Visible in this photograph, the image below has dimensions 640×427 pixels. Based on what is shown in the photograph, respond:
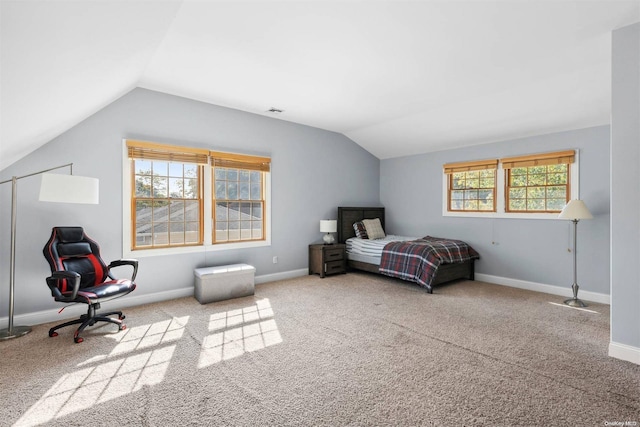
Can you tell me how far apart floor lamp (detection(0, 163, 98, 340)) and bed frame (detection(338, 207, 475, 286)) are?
4065 mm

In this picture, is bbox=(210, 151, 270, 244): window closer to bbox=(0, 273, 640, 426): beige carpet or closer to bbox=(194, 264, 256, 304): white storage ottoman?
bbox=(194, 264, 256, 304): white storage ottoman

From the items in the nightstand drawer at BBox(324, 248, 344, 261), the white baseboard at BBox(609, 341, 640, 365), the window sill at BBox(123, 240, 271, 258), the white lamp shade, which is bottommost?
the white baseboard at BBox(609, 341, 640, 365)

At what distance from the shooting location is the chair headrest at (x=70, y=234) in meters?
3.27

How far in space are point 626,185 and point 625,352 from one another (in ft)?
4.40

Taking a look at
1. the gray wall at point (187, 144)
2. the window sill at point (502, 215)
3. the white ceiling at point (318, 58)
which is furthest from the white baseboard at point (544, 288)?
the gray wall at point (187, 144)

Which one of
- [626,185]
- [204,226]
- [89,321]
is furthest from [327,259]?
[626,185]

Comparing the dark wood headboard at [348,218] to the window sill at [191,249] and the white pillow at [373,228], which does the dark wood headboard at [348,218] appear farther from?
the window sill at [191,249]

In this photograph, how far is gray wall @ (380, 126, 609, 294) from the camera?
4.22 metres

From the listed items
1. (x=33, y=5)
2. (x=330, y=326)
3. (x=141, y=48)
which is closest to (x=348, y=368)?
(x=330, y=326)

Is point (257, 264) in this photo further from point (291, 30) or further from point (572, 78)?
point (572, 78)

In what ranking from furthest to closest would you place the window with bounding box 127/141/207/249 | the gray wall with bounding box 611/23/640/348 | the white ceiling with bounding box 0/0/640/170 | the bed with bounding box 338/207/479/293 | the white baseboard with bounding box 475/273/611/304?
the bed with bounding box 338/207/479/293, the white baseboard with bounding box 475/273/611/304, the window with bounding box 127/141/207/249, the gray wall with bounding box 611/23/640/348, the white ceiling with bounding box 0/0/640/170

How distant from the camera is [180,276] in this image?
14.3 feet

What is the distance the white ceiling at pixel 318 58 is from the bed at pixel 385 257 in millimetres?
2125

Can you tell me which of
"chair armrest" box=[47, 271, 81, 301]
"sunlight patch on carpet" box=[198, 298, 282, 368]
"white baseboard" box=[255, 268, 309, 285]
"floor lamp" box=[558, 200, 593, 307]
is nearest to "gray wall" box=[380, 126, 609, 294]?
"floor lamp" box=[558, 200, 593, 307]
